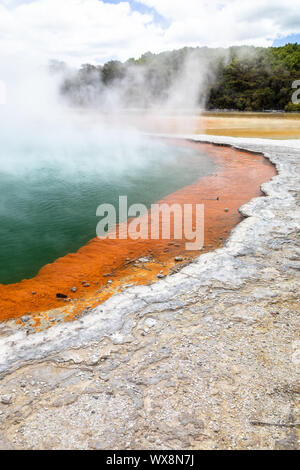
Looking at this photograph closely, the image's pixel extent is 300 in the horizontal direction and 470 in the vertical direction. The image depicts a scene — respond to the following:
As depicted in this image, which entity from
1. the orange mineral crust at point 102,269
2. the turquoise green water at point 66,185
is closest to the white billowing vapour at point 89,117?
the turquoise green water at point 66,185

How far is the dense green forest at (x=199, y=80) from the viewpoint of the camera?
30.2 metres

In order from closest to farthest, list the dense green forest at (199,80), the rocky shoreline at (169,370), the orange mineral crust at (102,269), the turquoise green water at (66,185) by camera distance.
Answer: the rocky shoreline at (169,370) → the orange mineral crust at (102,269) → the turquoise green water at (66,185) → the dense green forest at (199,80)

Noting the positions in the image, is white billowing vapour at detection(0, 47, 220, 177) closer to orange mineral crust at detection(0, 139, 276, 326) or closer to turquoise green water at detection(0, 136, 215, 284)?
turquoise green water at detection(0, 136, 215, 284)

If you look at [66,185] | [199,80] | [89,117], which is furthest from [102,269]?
[199,80]

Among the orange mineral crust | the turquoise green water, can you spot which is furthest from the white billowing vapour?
the orange mineral crust

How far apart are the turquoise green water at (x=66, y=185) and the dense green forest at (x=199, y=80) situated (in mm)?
20995

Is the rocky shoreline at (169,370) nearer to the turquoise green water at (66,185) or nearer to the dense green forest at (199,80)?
the turquoise green water at (66,185)

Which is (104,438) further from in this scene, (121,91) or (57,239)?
(121,91)

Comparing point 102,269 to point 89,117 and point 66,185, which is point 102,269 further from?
point 89,117

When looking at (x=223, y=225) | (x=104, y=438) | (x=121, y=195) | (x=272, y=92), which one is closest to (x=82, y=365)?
(x=104, y=438)

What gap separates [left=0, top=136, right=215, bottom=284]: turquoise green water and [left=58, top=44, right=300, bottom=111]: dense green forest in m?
21.0

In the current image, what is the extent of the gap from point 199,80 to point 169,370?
39.1 meters

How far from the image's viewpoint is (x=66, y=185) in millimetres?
8406

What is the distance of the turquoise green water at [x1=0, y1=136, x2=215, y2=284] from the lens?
17.1 feet
